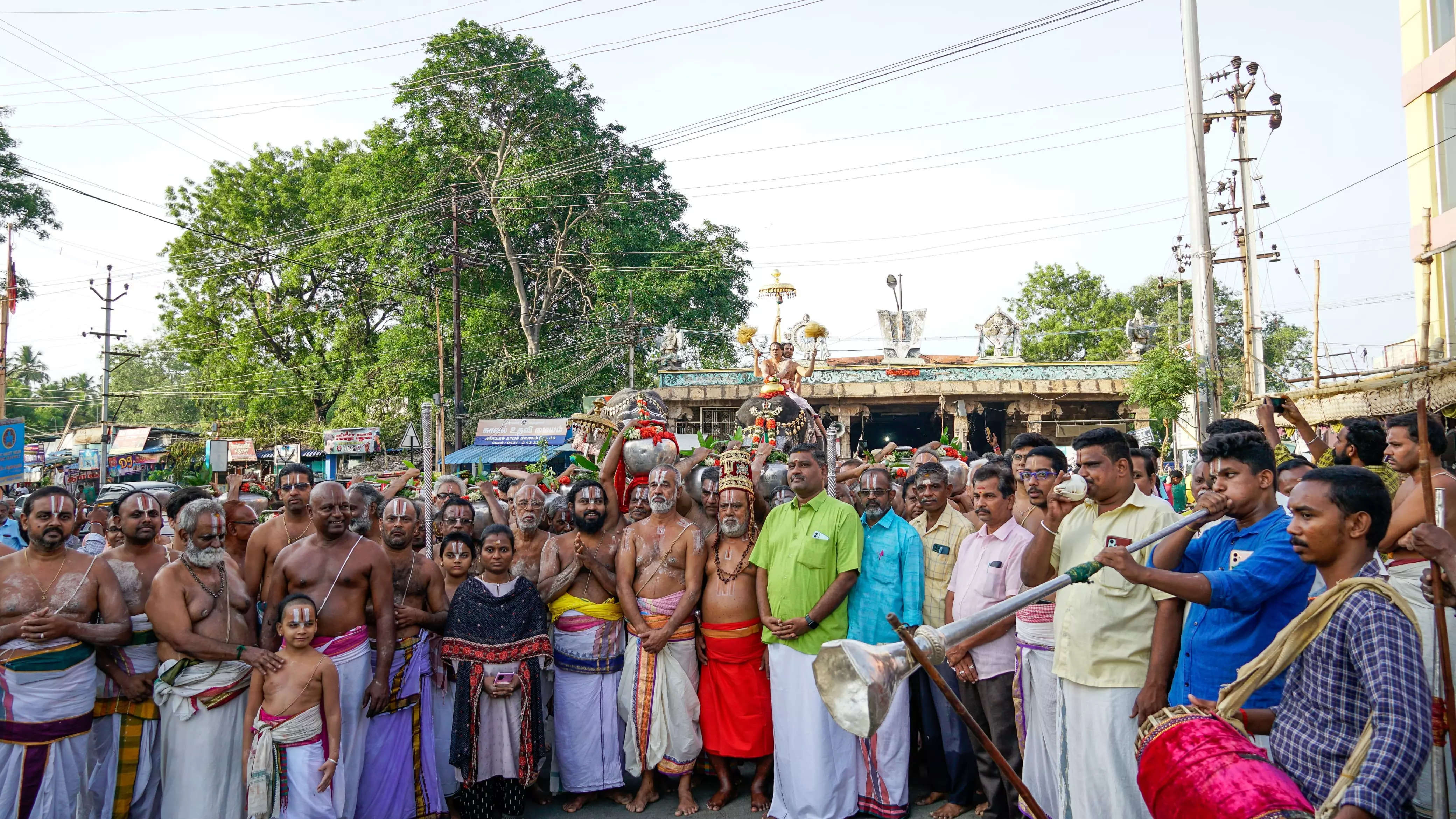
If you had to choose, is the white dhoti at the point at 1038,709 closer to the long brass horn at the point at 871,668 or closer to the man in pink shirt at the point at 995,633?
the man in pink shirt at the point at 995,633

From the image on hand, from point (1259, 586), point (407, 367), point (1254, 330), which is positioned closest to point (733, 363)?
point (407, 367)

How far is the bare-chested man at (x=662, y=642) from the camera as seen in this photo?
5281 mm

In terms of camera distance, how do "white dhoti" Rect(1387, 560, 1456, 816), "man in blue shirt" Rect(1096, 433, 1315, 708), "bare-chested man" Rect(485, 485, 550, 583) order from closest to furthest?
1. "man in blue shirt" Rect(1096, 433, 1315, 708)
2. "white dhoti" Rect(1387, 560, 1456, 816)
3. "bare-chested man" Rect(485, 485, 550, 583)

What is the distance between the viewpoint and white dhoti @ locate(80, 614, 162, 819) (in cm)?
462

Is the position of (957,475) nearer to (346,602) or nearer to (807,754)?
(807,754)

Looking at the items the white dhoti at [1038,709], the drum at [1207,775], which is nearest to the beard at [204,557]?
the white dhoti at [1038,709]

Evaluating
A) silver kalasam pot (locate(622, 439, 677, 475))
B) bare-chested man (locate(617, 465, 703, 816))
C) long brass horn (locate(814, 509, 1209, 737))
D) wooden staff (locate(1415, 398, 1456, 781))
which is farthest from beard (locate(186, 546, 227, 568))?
wooden staff (locate(1415, 398, 1456, 781))

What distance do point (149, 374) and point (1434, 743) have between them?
6805cm

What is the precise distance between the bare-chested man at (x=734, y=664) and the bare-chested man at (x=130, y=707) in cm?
298

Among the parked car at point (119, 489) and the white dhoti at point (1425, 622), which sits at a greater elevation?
the parked car at point (119, 489)

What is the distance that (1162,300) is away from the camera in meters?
37.4

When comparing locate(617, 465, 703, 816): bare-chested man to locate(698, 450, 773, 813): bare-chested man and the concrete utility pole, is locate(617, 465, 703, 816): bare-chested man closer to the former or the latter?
locate(698, 450, 773, 813): bare-chested man

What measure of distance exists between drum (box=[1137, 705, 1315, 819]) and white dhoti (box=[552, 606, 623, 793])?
131 inches

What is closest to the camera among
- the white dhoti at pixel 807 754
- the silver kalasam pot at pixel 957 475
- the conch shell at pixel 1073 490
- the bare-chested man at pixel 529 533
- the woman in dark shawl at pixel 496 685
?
the conch shell at pixel 1073 490
